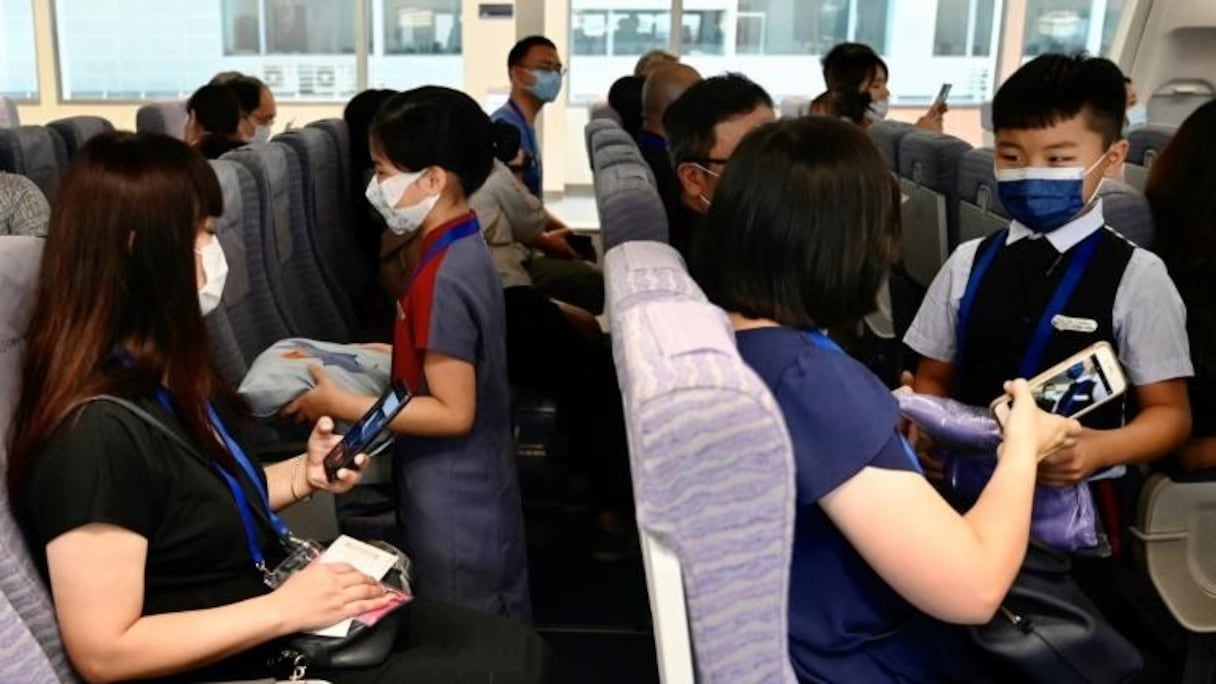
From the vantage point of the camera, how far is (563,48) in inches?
297

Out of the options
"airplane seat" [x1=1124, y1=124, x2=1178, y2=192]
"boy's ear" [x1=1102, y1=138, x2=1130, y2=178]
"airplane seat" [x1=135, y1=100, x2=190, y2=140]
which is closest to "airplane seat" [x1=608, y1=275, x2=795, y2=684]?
"boy's ear" [x1=1102, y1=138, x2=1130, y2=178]

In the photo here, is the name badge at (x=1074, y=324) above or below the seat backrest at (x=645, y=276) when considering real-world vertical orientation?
below

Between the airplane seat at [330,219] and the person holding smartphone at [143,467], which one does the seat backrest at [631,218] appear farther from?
the airplane seat at [330,219]

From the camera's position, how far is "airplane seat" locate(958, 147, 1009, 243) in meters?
2.34

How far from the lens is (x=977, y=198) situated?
2.48m

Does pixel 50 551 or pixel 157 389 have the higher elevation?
pixel 157 389

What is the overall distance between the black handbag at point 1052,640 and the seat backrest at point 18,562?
1002 millimetres

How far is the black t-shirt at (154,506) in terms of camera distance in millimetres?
1160

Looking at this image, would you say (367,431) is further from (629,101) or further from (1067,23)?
(1067,23)

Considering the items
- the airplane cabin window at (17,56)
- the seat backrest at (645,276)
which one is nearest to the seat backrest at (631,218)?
the seat backrest at (645,276)

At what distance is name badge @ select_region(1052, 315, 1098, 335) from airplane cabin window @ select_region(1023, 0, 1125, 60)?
685 cm

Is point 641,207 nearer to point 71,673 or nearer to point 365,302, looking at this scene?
point 71,673

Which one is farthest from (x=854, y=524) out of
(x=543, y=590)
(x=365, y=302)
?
(x=365, y=302)

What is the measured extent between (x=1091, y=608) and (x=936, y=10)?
24.5 ft
